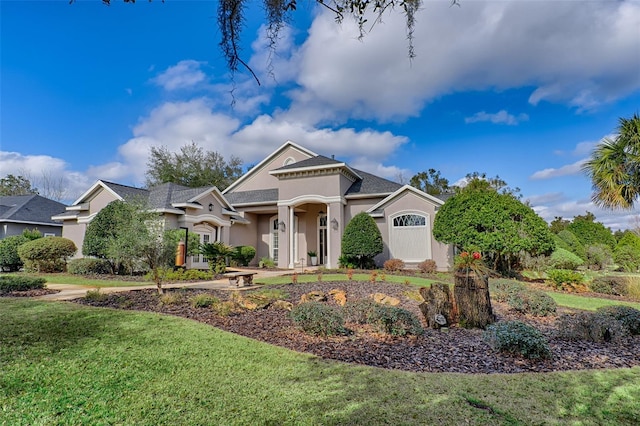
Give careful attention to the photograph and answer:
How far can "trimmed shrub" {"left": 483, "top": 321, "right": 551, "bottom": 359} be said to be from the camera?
15.6 feet

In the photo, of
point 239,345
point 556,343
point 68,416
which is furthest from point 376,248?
point 68,416

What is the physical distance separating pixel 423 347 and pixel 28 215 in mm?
28225

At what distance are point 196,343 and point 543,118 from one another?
1562cm

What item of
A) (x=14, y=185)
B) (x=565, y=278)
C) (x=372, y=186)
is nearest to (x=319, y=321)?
(x=565, y=278)

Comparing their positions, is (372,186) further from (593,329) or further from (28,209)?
(28,209)

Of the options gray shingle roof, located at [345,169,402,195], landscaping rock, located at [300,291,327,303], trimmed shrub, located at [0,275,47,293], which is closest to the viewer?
landscaping rock, located at [300,291,327,303]

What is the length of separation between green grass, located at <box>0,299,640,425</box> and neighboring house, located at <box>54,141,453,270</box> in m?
11.9

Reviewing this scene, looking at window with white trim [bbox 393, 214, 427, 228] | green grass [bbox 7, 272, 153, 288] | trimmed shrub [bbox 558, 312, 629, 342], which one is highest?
window with white trim [bbox 393, 214, 427, 228]

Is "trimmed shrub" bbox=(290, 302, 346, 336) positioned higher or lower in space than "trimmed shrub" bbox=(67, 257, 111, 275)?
lower

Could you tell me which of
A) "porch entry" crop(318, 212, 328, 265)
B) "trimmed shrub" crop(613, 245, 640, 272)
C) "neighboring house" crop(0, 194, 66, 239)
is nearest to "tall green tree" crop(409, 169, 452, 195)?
"trimmed shrub" crop(613, 245, 640, 272)

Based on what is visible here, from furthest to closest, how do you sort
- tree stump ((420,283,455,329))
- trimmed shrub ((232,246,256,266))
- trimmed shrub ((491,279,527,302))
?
trimmed shrub ((232,246,256,266)), trimmed shrub ((491,279,527,302)), tree stump ((420,283,455,329))

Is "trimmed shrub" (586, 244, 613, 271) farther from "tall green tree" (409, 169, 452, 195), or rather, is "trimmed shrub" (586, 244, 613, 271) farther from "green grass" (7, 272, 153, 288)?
"green grass" (7, 272, 153, 288)

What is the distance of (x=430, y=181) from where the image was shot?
39188mm

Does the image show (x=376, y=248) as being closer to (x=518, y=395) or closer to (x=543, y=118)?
(x=543, y=118)
